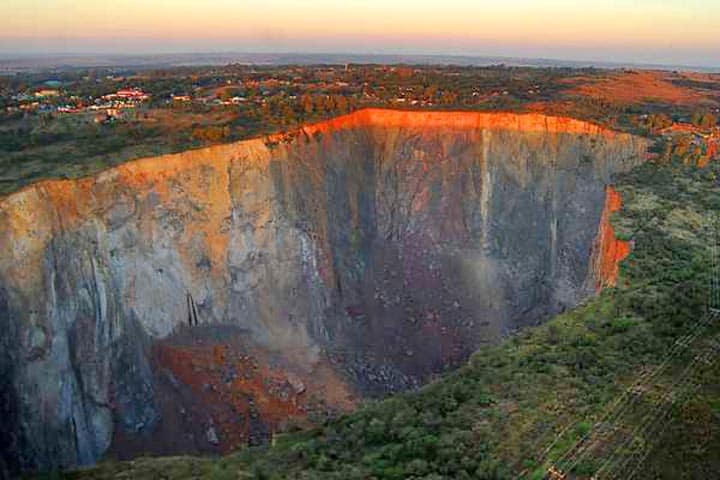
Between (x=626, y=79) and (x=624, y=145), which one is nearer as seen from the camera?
(x=624, y=145)

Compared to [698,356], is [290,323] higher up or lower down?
lower down

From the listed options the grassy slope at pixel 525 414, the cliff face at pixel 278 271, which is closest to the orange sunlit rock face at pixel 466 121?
the cliff face at pixel 278 271

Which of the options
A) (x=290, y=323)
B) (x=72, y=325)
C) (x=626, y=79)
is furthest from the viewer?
(x=626, y=79)

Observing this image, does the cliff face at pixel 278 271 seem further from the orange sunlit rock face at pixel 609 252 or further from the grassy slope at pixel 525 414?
the grassy slope at pixel 525 414

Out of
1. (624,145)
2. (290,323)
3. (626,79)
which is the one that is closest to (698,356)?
(290,323)

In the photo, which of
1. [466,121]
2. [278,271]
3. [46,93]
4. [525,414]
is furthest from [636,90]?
[525,414]

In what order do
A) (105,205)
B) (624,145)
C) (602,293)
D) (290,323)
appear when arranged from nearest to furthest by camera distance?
1. (602,293)
2. (105,205)
3. (290,323)
4. (624,145)

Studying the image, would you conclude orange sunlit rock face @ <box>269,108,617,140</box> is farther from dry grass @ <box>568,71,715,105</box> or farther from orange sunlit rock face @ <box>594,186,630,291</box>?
dry grass @ <box>568,71,715,105</box>

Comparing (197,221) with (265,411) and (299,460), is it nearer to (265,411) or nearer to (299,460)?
(265,411)

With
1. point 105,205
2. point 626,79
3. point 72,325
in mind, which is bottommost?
Answer: point 72,325

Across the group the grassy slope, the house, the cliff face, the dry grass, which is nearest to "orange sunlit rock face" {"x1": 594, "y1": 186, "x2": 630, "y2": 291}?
the cliff face
